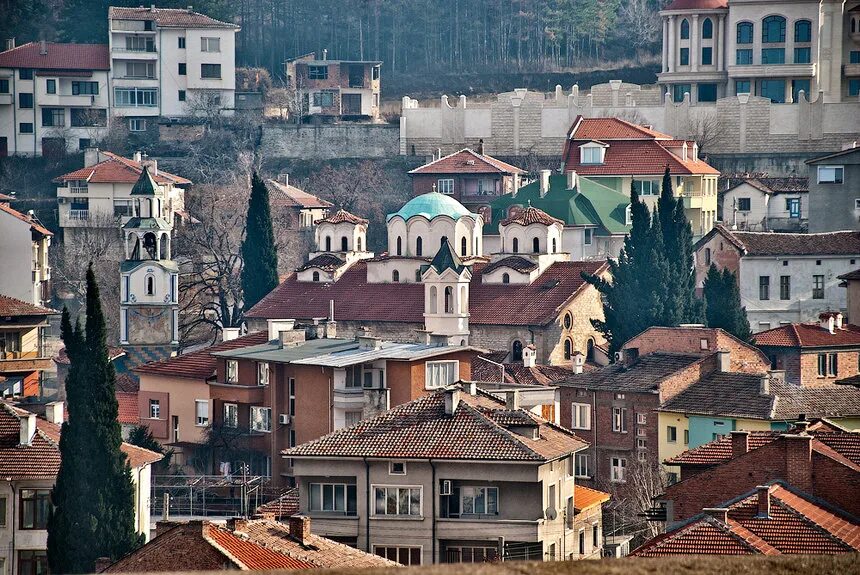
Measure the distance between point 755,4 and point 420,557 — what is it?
59979 millimetres

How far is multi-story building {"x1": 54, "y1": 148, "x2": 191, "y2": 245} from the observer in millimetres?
75188

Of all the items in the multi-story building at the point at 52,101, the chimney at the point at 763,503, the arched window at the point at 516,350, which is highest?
the multi-story building at the point at 52,101

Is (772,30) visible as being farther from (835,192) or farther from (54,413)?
(54,413)

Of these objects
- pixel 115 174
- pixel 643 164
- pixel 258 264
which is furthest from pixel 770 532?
pixel 115 174

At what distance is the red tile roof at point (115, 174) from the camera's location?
75.8 m

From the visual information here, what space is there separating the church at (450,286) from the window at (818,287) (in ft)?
20.5

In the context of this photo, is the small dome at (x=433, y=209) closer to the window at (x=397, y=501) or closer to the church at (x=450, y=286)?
the church at (x=450, y=286)

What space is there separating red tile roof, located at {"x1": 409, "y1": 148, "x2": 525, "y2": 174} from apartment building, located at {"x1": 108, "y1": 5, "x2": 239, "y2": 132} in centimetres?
1128

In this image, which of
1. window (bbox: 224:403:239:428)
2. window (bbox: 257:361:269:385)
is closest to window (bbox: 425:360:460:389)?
window (bbox: 257:361:269:385)

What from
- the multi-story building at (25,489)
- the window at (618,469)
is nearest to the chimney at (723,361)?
the window at (618,469)

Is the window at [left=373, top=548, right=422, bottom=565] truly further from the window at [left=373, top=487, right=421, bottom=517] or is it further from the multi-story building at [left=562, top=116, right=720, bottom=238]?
the multi-story building at [left=562, top=116, right=720, bottom=238]

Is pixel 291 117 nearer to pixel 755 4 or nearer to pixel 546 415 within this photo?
pixel 755 4

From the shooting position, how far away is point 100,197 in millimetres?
76062

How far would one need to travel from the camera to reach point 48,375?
57.6m
